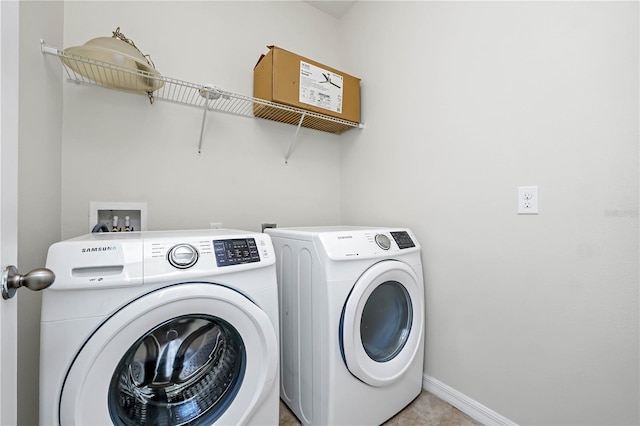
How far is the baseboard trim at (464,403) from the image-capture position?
4.34 feet

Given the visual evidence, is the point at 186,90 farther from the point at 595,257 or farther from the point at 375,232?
the point at 595,257

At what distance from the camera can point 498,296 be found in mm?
1317

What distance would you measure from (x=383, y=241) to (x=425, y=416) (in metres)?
0.88

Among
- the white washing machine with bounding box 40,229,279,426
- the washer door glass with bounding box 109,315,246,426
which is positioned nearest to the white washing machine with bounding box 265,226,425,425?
the white washing machine with bounding box 40,229,279,426

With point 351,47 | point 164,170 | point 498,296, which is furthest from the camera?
point 351,47

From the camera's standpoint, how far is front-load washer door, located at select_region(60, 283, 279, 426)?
79 centimetres

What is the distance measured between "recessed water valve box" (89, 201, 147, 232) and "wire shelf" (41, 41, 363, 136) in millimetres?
575

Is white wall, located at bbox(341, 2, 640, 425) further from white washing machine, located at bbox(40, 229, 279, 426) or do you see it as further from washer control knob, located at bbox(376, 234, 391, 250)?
white washing machine, located at bbox(40, 229, 279, 426)

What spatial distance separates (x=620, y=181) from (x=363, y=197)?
4.16 feet

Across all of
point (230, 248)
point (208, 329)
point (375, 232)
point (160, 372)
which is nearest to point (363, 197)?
point (375, 232)

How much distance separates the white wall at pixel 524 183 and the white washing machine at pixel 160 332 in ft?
3.15

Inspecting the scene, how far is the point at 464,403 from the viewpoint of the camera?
4.71 ft

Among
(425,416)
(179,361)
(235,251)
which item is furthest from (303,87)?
(425,416)

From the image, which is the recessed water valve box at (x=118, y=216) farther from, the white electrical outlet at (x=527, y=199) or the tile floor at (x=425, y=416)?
the white electrical outlet at (x=527, y=199)
